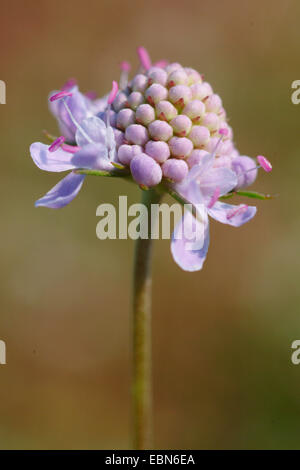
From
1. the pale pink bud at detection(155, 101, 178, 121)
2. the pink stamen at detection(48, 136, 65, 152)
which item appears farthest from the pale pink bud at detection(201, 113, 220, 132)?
the pink stamen at detection(48, 136, 65, 152)

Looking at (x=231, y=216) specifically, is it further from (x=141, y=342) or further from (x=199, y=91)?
(x=141, y=342)

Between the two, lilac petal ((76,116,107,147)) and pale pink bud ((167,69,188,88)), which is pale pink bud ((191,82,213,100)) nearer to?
pale pink bud ((167,69,188,88))

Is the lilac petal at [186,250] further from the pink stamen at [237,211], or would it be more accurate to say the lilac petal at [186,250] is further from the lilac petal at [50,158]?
the lilac petal at [50,158]

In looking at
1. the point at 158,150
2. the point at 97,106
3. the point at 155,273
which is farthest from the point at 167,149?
the point at 155,273

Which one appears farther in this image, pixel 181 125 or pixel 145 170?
pixel 181 125

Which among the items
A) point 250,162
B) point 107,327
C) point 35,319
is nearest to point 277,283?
point 107,327

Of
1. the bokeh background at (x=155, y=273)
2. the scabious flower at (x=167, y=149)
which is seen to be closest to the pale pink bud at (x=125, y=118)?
the scabious flower at (x=167, y=149)
